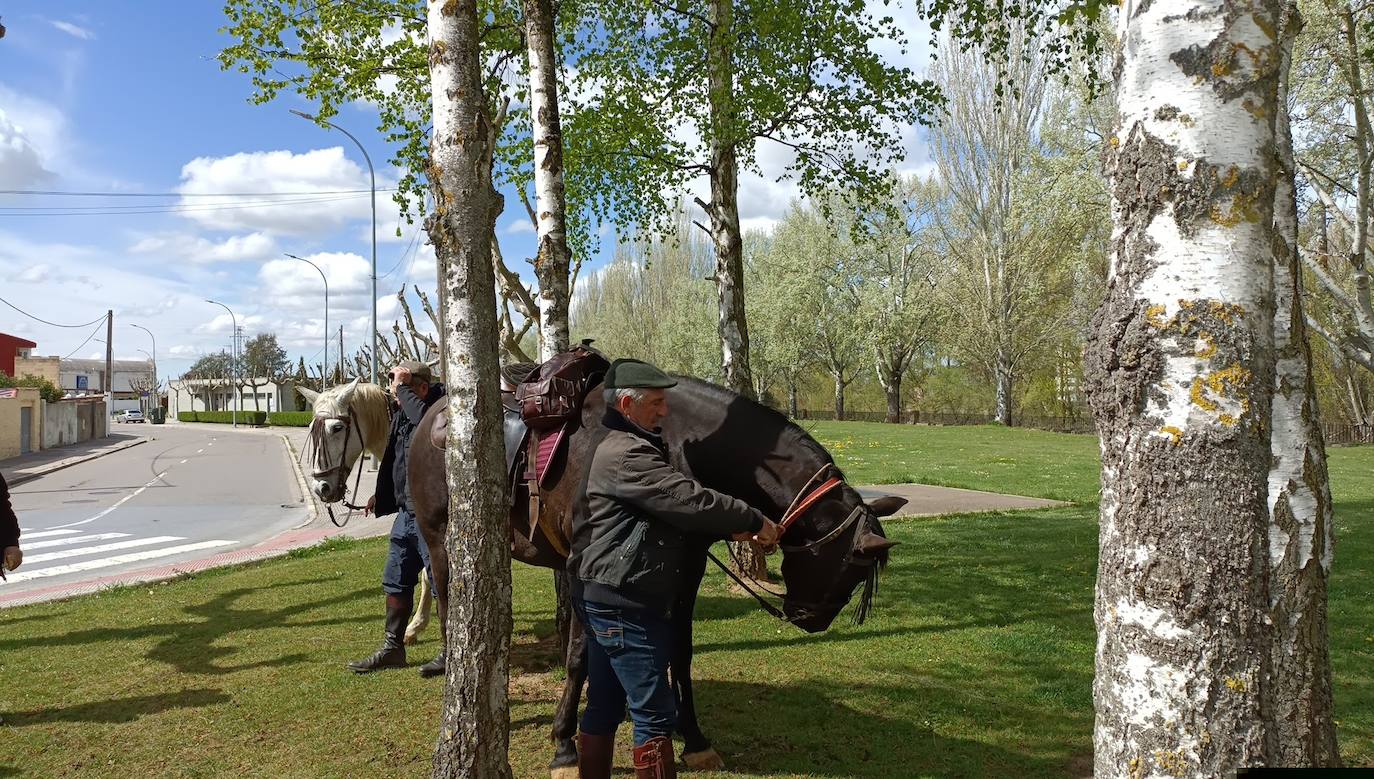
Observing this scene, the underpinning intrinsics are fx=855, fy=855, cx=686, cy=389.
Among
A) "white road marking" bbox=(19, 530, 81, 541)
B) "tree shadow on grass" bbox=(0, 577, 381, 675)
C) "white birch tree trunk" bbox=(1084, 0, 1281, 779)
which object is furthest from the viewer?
"white road marking" bbox=(19, 530, 81, 541)

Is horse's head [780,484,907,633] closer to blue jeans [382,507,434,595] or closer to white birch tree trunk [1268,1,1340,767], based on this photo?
white birch tree trunk [1268,1,1340,767]

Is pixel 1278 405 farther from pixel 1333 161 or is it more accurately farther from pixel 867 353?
pixel 867 353

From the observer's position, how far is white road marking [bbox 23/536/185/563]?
12155 mm

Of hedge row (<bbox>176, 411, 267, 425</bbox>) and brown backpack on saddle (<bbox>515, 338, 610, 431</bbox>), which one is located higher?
brown backpack on saddle (<bbox>515, 338, 610, 431</bbox>)

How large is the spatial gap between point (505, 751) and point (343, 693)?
7.85 feet

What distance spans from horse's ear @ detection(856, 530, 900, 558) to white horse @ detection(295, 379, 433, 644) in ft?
14.5

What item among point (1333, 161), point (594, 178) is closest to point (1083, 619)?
point (594, 178)

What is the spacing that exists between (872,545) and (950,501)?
1284cm

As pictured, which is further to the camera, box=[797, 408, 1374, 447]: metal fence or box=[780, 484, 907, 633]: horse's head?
box=[797, 408, 1374, 447]: metal fence

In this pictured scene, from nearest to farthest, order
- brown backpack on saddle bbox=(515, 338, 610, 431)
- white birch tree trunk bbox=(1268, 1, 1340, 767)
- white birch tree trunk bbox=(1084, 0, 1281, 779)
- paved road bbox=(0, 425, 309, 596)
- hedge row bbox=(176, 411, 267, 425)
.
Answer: white birch tree trunk bbox=(1084, 0, 1281, 779), white birch tree trunk bbox=(1268, 1, 1340, 767), brown backpack on saddle bbox=(515, 338, 610, 431), paved road bbox=(0, 425, 309, 596), hedge row bbox=(176, 411, 267, 425)

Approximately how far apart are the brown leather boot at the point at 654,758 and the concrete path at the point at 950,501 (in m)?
10.8

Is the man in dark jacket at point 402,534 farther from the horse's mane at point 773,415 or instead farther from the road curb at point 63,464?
the road curb at point 63,464

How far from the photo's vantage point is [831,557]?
163 inches

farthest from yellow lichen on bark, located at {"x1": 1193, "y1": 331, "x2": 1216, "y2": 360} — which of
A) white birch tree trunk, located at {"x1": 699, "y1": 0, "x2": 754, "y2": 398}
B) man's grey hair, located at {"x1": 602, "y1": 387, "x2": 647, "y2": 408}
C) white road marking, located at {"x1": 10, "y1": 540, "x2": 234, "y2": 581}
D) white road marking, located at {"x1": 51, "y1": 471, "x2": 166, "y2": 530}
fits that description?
white road marking, located at {"x1": 51, "y1": 471, "x2": 166, "y2": 530}
